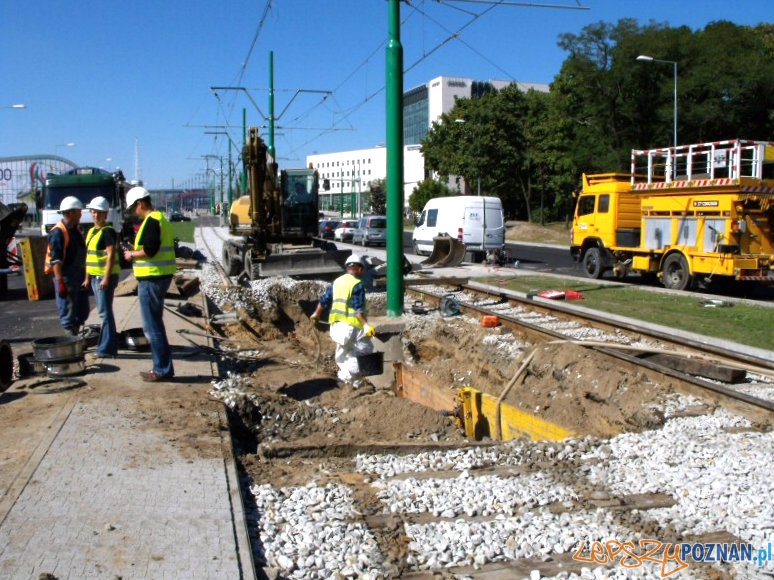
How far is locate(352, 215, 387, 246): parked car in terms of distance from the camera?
131 feet

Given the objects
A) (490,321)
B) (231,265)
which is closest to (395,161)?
(490,321)

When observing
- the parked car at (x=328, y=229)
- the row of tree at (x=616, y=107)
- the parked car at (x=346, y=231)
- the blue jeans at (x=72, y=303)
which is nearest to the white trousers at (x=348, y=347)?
the blue jeans at (x=72, y=303)

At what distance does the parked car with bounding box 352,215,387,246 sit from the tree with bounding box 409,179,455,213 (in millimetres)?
34582

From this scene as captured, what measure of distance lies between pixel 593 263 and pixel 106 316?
16.0 metres

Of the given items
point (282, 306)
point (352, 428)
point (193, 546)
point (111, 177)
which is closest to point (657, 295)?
point (282, 306)

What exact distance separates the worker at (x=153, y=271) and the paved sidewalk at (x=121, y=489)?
0.33 metres

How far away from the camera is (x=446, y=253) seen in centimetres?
2448

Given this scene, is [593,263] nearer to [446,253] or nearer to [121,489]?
[446,253]

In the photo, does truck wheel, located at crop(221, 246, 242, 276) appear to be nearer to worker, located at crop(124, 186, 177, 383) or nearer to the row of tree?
worker, located at crop(124, 186, 177, 383)

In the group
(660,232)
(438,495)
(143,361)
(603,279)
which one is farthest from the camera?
(603,279)

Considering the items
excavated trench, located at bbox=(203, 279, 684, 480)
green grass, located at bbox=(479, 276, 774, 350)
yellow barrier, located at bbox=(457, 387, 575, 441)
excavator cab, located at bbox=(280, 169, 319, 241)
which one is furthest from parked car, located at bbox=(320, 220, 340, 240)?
yellow barrier, located at bbox=(457, 387, 575, 441)

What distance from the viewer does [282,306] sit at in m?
16.1

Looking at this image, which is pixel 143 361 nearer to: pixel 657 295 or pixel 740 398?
pixel 740 398

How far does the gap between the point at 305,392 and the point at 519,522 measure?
477 cm
